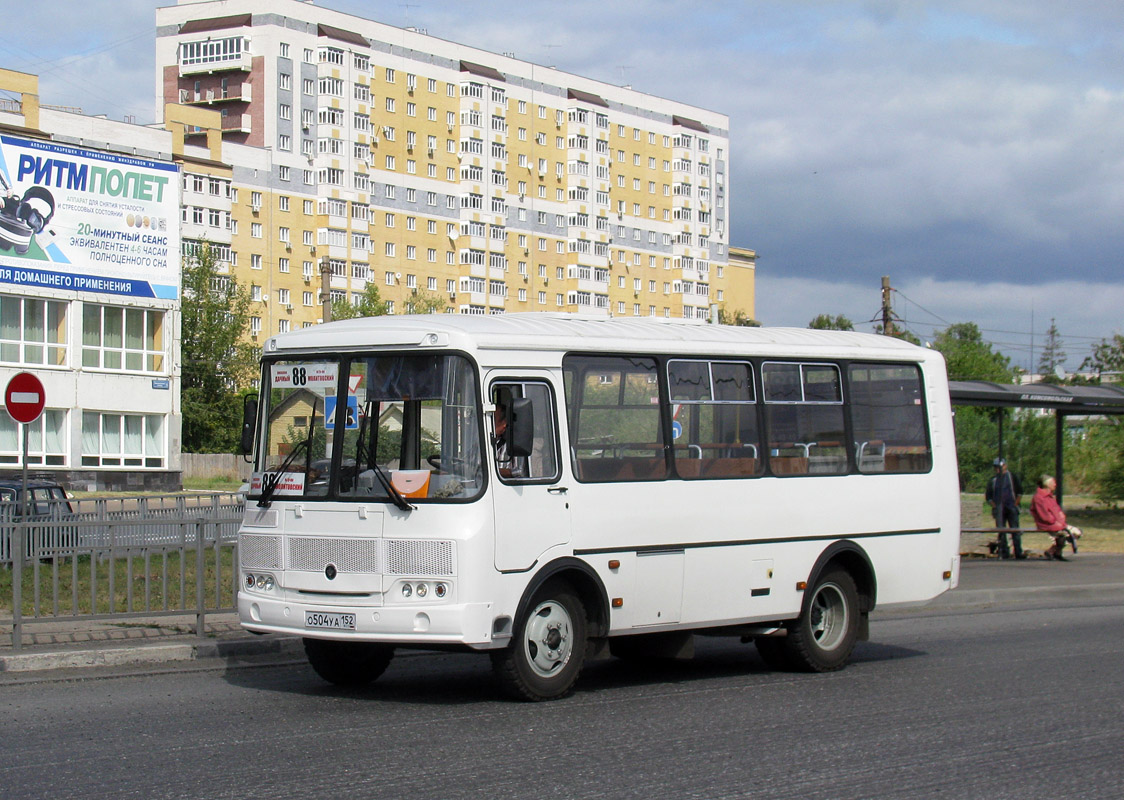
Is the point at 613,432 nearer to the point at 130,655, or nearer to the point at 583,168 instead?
the point at 130,655

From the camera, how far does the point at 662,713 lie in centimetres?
970

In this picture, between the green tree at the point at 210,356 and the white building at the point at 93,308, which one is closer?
the white building at the point at 93,308

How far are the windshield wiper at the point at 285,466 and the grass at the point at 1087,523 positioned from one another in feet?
69.3

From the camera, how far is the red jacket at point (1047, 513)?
2552 cm

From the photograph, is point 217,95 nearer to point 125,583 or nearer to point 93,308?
point 93,308

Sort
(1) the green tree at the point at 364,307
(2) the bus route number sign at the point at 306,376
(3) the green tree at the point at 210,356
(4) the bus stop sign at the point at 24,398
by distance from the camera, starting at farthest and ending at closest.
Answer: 1. (1) the green tree at the point at 364,307
2. (3) the green tree at the point at 210,356
3. (4) the bus stop sign at the point at 24,398
4. (2) the bus route number sign at the point at 306,376

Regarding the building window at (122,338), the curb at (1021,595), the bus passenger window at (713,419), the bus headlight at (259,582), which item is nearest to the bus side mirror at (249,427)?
the bus headlight at (259,582)

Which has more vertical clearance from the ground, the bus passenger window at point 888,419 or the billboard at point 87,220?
the billboard at point 87,220

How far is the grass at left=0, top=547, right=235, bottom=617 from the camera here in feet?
40.6

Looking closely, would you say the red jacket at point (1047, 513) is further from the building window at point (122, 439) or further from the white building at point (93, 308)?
the building window at point (122, 439)

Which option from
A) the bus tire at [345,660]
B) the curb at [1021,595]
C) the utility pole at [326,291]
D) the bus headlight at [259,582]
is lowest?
the curb at [1021,595]

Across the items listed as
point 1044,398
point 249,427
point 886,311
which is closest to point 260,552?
point 249,427

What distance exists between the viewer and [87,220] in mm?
55281

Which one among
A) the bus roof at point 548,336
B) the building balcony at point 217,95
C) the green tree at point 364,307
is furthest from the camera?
the building balcony at point 217,95
